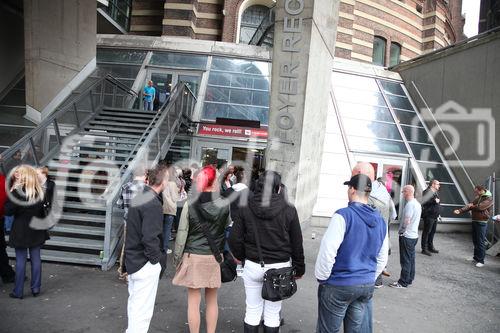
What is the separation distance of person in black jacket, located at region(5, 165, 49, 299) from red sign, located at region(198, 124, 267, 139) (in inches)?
393

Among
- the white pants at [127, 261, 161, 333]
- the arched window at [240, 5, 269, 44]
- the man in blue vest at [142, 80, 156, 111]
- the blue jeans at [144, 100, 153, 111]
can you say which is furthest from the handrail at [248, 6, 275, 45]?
the white pants at [127, 261, 161, 333]

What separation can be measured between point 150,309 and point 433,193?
8.52m

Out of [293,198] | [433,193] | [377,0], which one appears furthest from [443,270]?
[377,0]

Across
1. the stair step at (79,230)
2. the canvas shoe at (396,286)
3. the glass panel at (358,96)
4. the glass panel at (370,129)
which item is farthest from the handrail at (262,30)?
the canvas shoe at (396,286)

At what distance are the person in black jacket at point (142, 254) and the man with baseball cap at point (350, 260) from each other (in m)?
1.64

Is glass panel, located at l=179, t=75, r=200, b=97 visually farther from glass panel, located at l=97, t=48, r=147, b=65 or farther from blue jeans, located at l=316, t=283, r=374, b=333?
blue jeans, located at l=316, t=283, r=374, b=333

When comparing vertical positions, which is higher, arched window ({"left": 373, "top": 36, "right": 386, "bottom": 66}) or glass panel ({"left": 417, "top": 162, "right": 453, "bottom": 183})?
arched window ({"left": 373, "top": 36, "right": 386, "bottom": 66})

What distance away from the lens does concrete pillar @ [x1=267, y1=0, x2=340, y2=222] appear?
8727 mm

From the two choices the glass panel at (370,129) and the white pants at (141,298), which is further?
the glass panel at (370,129)

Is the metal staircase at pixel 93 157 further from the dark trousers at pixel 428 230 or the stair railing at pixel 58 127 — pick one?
the dark trousers at pixel 428 230

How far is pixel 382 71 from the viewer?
63.6 feet

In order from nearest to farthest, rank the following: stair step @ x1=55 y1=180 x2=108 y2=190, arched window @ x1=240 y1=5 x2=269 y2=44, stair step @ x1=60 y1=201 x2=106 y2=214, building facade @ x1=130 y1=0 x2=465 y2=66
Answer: stair step @ x1=60 y1=201 x2=106 y2=214 < stair step @ x1=55 y1=180 x2=108 y2=190 < building facade @ x1=130 y1=0 x2=465 y2=66 < arched window @ x1=240 y1=5 x2=269 y2=44

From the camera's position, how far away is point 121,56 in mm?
18359

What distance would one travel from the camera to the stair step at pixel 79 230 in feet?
25.2
